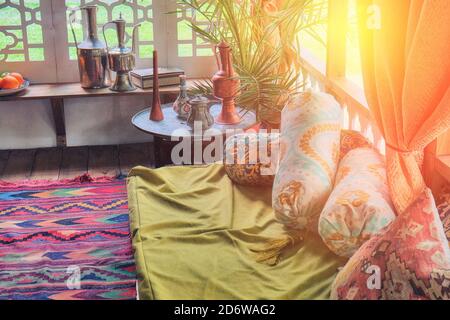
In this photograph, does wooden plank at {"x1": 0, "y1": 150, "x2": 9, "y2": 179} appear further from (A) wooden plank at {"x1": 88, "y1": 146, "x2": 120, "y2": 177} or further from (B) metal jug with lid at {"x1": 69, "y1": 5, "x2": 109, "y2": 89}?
(B) metal jug with lid at {"x1": 69, "y1": 5, "x2": 109, "y2": 89}

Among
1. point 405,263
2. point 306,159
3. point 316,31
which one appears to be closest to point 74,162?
point 316,31

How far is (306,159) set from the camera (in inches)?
87.4

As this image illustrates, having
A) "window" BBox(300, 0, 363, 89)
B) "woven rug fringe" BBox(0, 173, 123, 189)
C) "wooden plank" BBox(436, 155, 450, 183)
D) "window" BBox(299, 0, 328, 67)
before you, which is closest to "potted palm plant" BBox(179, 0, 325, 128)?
"window" BBox(299, 0, 328, 67)

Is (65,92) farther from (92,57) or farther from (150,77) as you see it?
(150,77)

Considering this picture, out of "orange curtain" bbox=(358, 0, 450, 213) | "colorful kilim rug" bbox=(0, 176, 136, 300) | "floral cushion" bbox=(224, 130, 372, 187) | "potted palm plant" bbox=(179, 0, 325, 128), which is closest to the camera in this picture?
"orange curtain" bbox=(358, 0, 450, 213)

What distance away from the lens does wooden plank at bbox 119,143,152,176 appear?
402 centimetres

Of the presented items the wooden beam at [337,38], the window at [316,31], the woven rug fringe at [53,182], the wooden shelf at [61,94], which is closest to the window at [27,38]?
the wooden shelf at [61,94]

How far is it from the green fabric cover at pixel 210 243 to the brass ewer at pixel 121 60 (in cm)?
115

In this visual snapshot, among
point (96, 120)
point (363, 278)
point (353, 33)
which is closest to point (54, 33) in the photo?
point (96, 120)

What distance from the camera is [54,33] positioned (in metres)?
4.10

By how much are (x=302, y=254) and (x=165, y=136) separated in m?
1.17

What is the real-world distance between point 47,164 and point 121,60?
0.83 metres

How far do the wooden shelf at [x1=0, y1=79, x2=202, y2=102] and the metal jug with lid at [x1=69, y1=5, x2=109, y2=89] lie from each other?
0.06m

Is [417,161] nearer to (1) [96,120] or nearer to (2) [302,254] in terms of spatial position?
(2) [302,254]
